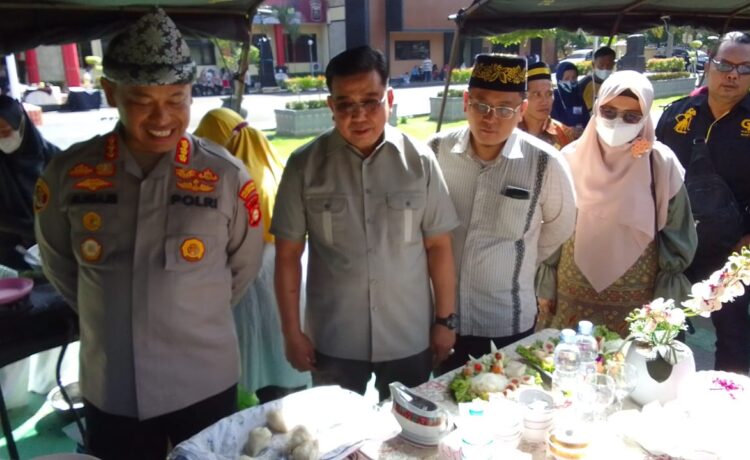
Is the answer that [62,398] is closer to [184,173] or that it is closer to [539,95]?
[184,173]

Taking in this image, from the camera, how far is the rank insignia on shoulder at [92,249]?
1691 millimetres

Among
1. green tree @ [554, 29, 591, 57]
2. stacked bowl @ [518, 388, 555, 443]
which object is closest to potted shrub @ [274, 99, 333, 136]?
stacked bowl @ [518, 388, 555, 443]

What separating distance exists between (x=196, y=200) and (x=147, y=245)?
0.20 meters

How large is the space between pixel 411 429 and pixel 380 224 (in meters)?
0.70

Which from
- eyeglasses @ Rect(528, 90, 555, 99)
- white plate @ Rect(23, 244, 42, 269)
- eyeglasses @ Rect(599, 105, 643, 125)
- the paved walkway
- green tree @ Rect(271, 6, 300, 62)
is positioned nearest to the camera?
eyeglasses @ Rect(599, 105, 643, 125)

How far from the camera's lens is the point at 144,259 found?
5.51ft

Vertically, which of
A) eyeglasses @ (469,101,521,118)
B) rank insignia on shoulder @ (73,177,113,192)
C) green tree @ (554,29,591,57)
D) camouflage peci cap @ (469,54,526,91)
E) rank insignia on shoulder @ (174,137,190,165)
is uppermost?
green tree @ (554,29,591,57)

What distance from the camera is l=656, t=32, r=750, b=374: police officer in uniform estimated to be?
2930 millimetres

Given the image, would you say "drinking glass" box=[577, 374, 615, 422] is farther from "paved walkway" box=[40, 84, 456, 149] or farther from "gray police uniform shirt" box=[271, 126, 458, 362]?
"paved walkway" box=[40, 84, 456, 149]

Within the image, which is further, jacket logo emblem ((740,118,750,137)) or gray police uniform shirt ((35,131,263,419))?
jacket logo emblem ((740,118,750,137))

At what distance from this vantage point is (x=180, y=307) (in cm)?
172

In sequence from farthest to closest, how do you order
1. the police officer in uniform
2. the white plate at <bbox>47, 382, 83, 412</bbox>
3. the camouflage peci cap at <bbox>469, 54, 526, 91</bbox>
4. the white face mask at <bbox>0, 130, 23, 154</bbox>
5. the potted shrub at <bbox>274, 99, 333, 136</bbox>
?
the potted shrub at <bbox>274, 99, 333, 136</bbox>, the white face mask at <bbox>0, 130, 23, 154</bbox>, the white plate at <bbox>47, 382, 83, 412</bbox>, the police officer in uniform, the camouflage peci cap at <bbox>469, 54, 526, 91</bbox>

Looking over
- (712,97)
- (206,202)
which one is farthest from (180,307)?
(712,97)

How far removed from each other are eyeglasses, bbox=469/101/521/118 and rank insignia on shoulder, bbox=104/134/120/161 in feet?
4.12
